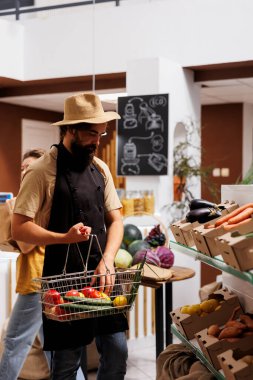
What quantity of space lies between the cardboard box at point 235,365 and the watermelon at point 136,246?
243 centimetres

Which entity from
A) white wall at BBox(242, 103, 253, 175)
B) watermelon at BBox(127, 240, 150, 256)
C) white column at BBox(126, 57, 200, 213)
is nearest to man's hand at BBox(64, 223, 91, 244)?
watermelon at BBox(127, 240, 150, 256)

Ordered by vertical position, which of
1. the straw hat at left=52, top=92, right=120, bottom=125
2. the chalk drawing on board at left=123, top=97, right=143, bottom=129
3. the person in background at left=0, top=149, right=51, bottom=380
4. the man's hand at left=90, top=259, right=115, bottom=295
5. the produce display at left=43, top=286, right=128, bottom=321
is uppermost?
the chalk drawing on board at left=123, top=97, right=143, bottom=129

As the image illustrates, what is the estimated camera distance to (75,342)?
3004 mm

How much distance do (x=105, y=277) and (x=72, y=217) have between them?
335 mm

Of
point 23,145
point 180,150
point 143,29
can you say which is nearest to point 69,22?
point 143,29

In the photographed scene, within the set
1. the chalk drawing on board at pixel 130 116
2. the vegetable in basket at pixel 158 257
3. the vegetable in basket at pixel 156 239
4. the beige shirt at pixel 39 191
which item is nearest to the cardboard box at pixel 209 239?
the beige shirt at pixel 39 191

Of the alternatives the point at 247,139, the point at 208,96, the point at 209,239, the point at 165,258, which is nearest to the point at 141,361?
the point at 165,258

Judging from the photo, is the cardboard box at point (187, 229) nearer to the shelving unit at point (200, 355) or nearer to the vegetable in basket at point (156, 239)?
the shelving unit at point (200, 355)

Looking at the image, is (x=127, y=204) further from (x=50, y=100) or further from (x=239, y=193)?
(x=50, y=100)

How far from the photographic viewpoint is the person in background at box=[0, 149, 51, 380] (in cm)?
370

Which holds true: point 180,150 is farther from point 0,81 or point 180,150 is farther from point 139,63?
point 0,81

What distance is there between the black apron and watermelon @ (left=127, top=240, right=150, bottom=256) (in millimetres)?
1680

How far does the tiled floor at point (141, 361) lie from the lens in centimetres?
496

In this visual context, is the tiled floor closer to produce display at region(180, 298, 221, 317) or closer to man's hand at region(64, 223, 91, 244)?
produce display at region(180, 298, 221, 317)
